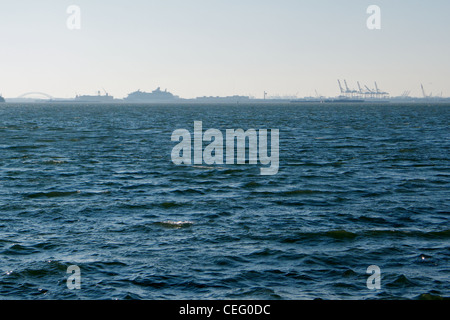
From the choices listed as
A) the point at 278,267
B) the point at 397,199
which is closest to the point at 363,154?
the point at 397,199

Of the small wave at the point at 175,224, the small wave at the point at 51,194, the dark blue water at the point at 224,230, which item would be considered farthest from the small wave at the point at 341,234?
the small wave at the point at 51,194

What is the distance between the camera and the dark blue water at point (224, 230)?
13.0 m

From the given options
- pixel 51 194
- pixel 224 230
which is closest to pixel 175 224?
pixel 224 230

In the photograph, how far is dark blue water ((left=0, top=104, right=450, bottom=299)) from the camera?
1298 cm

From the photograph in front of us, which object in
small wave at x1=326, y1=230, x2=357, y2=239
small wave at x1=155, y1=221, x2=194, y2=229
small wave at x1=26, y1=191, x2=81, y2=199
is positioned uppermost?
small wave at x1=26, y1=191, x2=81, y2=199

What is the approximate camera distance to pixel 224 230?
58.5 ft

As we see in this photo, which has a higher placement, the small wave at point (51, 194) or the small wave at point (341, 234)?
the small wave at point (51, 194)

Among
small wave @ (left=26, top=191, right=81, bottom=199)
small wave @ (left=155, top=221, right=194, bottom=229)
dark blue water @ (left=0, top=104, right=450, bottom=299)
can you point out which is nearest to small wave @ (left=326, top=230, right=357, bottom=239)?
dark blue water @ (left=0, top=104, right=450, bottom=299)

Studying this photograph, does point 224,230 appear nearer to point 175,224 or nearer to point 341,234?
point 175,224

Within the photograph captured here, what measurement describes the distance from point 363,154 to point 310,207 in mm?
20250

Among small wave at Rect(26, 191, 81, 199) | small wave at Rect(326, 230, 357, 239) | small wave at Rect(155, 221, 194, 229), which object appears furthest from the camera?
small wave at Rect(26, 191, 81, 199)

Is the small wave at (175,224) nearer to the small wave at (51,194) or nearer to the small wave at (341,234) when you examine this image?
the small wave at (341,234)

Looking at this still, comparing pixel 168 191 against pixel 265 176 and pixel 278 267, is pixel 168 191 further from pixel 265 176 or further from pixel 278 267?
pixel 278 267

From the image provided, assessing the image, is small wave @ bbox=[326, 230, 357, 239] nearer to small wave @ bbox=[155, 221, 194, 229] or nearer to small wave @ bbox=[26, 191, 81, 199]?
small wave @ bbox=[155, 221, 194, 229]
